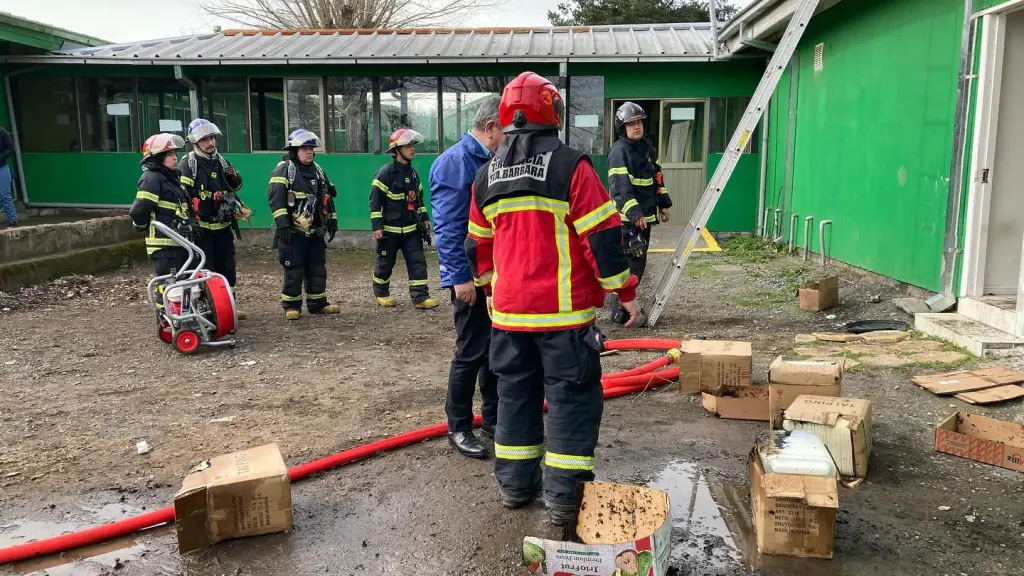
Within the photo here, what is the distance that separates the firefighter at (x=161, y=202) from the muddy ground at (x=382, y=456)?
84 centimetres

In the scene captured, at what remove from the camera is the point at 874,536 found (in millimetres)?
2930

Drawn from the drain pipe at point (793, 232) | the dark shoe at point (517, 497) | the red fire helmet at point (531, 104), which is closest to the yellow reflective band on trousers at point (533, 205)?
the red fire helmet at point (531, 104)

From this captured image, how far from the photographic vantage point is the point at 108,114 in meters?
13.4

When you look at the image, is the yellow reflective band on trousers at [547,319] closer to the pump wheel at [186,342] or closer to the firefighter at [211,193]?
the pump wheel at [186,342]

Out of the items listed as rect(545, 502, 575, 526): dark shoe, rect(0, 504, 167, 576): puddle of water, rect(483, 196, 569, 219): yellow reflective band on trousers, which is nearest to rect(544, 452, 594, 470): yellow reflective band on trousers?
rect(545, 502, 575, 526): dark shoe

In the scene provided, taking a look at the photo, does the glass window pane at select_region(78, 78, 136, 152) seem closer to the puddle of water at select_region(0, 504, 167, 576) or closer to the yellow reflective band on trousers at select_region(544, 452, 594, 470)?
the puddle of water at select_region(0, 504, 167, 576)

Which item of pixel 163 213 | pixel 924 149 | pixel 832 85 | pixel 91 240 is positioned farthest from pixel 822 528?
pixel 91 240

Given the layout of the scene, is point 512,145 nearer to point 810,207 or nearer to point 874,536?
point 874,536

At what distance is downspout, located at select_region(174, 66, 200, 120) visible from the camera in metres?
12.4

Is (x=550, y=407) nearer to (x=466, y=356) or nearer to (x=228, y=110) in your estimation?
(x=466, y=356)

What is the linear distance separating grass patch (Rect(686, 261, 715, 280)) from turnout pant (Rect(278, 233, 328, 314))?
4681 mm

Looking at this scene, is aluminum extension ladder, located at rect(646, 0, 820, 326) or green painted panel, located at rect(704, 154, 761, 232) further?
green painted panel, located at rect(704, 154, 761, 232)

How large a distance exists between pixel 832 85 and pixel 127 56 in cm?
1107

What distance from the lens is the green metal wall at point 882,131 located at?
6730mm
